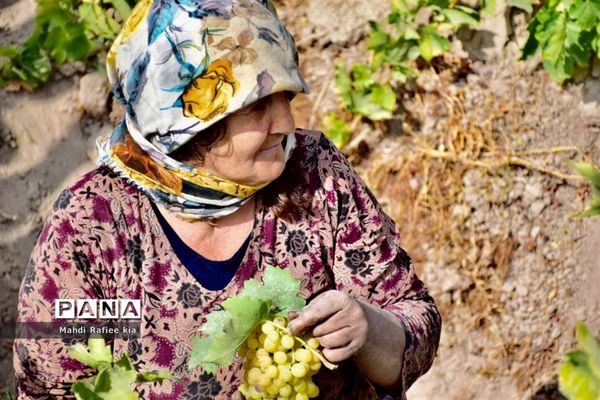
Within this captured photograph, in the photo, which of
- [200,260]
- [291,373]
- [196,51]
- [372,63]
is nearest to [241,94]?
[196,51]

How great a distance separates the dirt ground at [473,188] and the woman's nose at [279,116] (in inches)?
71.1

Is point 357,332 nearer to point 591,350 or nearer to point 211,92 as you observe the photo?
point 211,92

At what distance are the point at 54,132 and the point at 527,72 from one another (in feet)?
5.83

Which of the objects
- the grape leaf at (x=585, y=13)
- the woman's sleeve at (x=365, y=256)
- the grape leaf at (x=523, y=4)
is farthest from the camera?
the grape leaf at (x=523, y=4)

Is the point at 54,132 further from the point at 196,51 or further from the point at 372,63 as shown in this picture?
the point at 196,51

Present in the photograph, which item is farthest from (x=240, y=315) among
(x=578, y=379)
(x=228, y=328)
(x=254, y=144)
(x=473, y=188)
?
(x=473, y=188)

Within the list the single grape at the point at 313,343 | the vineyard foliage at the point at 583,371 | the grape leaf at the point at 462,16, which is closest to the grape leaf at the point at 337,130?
the grape leaf at the point at 462,16

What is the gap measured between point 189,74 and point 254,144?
196mm

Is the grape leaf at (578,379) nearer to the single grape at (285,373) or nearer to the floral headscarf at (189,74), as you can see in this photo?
the single grape at (285,373)

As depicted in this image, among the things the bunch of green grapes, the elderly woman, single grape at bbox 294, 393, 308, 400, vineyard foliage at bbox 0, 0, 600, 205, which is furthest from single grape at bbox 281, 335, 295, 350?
vineyard foliage at bbox 0, 0, 600, 205

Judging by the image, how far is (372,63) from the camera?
13.1ft

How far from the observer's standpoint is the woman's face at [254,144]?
7.11 feet

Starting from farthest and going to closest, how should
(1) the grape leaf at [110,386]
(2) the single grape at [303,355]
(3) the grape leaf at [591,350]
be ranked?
(2) the single grape at [303,355] < (1) the grape leaf at [110,386] < (3) the grape leaf at [591,350]

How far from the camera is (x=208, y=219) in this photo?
7.59 ft
